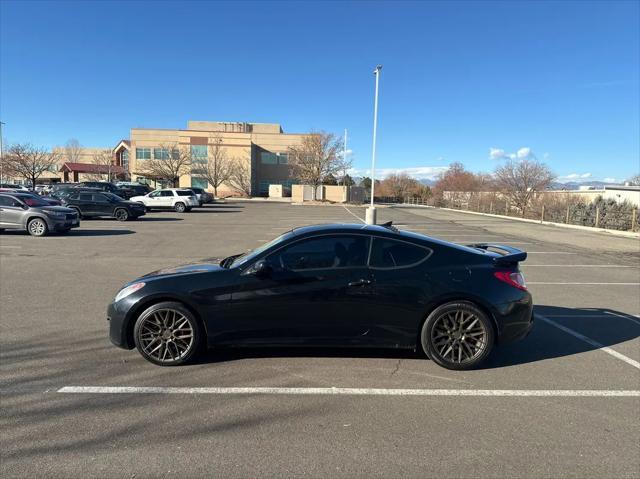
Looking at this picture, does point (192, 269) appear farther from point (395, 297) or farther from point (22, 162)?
point (22, 162)

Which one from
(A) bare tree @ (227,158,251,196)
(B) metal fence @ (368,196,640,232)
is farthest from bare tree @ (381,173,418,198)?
(B) metal fence @ (368,196,640,232)

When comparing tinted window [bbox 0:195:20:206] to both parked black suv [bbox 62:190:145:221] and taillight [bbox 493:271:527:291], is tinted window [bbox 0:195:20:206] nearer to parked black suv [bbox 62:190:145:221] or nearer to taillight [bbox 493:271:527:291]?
parked black suv [bbox 62:190:145:221]

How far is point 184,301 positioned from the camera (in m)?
4.46

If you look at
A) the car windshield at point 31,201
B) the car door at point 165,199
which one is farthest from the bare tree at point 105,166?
the car windshield at point 31,201

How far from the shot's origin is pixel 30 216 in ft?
52.1

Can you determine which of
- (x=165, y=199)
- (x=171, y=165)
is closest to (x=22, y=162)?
(x=171, y=165)

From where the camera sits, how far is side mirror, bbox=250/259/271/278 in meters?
4.42

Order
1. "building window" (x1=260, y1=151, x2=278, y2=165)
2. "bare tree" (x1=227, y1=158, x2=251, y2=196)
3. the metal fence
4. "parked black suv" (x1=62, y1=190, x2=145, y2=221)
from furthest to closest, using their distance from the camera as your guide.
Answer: "building window" (x1=260, y1=151, x2=278, y2=165), "bare tree" (x1=227, y1=158, x2=251, y2=196), the metal fence, "parked black suv" (x1=62, y1=190, x2=145, y2=221)

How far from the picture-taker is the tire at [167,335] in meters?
4.48

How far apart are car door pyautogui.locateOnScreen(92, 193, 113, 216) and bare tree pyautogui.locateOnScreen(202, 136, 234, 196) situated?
45.0 meters

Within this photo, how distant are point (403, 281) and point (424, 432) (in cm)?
153

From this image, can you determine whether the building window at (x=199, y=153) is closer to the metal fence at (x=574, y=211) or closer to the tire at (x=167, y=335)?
the metal fence at (x=574, y=211)

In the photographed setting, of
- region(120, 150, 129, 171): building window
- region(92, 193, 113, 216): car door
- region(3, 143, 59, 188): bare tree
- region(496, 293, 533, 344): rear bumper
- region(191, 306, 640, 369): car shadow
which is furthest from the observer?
region(120, 150, 129, 171): building window

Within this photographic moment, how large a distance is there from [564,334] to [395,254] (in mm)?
2836
